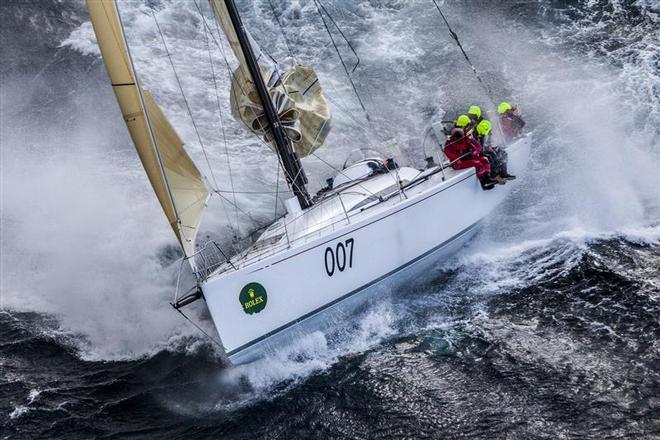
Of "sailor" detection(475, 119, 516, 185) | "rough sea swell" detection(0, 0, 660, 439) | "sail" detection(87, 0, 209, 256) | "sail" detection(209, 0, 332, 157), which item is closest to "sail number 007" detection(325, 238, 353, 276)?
"rough sea swell" detection(0, 0, 660, 439)

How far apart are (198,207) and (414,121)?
7000mm

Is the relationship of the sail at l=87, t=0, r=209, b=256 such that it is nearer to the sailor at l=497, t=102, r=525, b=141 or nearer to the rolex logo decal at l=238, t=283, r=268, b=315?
the rolex logo decal at l=238, t=283, r=268, b=315

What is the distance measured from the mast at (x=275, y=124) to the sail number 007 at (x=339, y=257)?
161 centimetres

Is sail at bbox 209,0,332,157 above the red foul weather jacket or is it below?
above

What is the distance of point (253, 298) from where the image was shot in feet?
27.5

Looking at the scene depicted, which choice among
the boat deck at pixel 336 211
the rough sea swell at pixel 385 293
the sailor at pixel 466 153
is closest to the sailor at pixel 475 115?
the sailor at pixel 466 153

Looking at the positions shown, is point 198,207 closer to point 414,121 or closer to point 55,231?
point 55,231

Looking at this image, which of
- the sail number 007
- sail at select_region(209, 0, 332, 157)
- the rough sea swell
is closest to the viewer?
the rough sea swell

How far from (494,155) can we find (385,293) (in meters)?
2.88

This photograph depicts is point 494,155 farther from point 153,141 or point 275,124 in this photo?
point 153,141

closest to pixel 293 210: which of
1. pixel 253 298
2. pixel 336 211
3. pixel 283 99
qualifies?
pixel 336 211

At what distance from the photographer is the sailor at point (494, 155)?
10156 millimetres

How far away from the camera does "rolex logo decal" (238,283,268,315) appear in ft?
27.4

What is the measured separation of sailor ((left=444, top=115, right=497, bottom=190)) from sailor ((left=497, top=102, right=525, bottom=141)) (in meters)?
1.35
